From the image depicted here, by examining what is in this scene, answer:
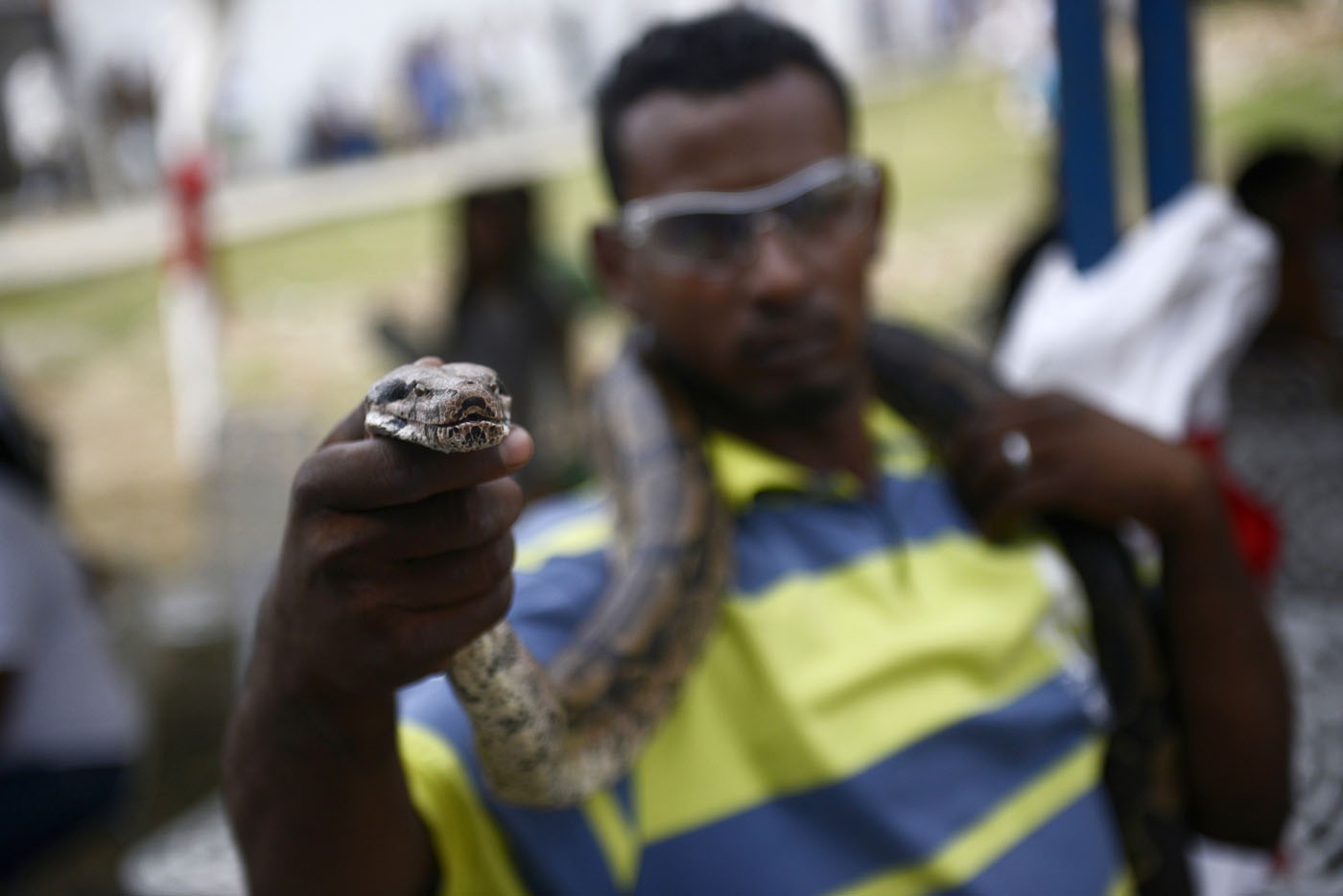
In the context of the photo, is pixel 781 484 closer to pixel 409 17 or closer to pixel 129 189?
pixel 409 17

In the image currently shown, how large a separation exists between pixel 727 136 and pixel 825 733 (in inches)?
35.7

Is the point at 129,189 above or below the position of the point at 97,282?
above

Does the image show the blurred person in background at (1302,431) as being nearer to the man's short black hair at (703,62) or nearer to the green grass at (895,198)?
the green grass at (895,198)

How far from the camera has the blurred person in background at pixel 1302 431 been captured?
9.12 ft

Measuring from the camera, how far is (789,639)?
1462mm

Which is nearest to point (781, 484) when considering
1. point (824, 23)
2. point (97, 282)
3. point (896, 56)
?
point (824, 23)

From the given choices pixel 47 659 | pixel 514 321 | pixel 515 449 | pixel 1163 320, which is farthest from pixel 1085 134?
pixel 514 321

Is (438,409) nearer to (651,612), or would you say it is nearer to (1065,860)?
(651,612)

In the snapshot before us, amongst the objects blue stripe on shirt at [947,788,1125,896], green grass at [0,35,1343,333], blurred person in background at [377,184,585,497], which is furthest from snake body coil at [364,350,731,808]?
green grass at [0,35,1343,333]

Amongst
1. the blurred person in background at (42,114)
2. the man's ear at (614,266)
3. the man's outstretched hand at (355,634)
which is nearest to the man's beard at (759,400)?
the man's ear at (614,266)

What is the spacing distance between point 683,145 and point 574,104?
1890mm

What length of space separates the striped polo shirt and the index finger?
43 cm

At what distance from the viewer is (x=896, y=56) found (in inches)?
315

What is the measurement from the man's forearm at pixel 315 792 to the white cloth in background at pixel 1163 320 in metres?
1.74
